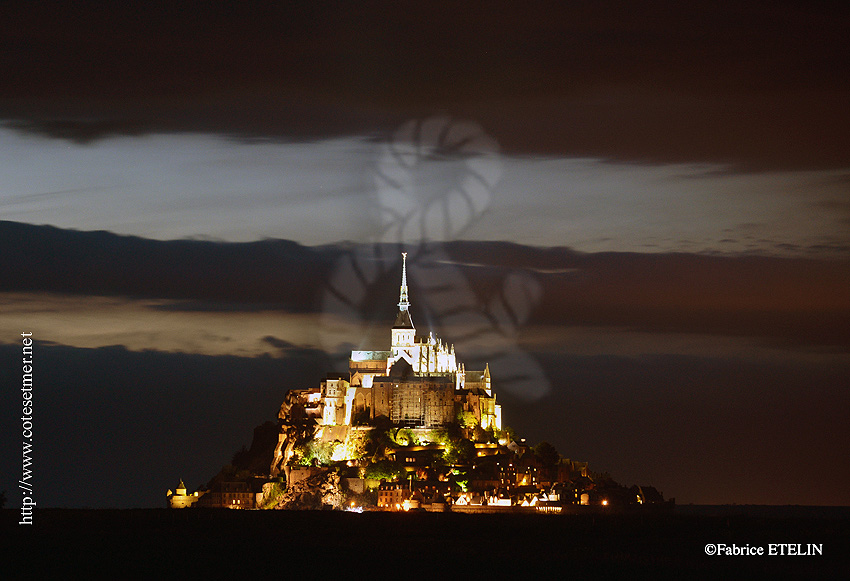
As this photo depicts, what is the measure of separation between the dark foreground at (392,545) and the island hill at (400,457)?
862 centimetres

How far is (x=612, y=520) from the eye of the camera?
122 metres

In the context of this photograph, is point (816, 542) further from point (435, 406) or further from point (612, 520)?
point (435, 406)

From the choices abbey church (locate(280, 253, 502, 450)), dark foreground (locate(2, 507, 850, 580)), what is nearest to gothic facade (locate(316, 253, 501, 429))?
abbey church (locate(280, 253, 502, 450))

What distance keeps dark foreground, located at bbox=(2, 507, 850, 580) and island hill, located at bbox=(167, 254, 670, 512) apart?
28.3ft

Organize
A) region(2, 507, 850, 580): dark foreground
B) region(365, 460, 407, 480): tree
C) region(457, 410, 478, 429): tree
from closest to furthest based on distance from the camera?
1. region(2, 507, 850, 580): dark foreground
2. region(365, 460, 407, 480): tree
3. region(457, 410, 478, 429): tree

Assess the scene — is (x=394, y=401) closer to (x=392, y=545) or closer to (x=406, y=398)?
(x=406, y=398)

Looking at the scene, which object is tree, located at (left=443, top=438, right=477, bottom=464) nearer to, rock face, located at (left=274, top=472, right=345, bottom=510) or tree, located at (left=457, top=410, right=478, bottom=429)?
tree, located at (left=457, top=410, right=478, bottom=429)

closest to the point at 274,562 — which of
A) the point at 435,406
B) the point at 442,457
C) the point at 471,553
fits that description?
the point at 471,553

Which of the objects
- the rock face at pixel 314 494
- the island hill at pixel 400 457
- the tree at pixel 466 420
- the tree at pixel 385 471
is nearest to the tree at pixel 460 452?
the island hill at pixel 400 457

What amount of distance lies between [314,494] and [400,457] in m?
12.4

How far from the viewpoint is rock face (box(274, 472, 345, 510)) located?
130 meters

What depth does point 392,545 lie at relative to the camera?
94.5 meters

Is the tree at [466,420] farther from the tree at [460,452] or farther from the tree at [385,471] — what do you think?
the tree at [385,471]

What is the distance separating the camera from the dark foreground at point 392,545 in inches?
3182
